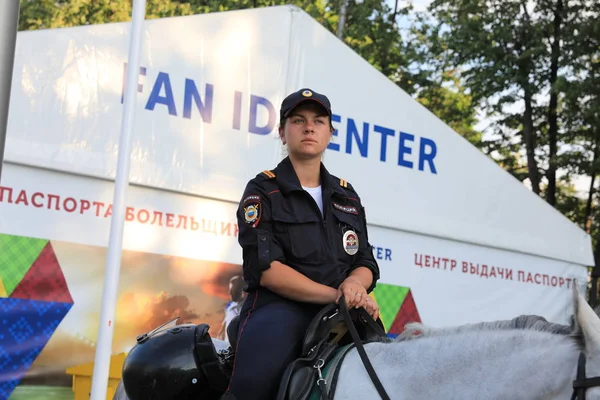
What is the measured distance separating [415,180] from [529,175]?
8.82m

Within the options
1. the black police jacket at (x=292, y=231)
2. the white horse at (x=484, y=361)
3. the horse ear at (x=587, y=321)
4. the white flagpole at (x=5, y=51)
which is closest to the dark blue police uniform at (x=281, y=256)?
the black police jacket at (x=292, y=231)

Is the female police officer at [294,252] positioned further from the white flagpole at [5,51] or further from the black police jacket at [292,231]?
the white flagpole at [5,51]

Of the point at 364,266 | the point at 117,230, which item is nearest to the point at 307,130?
the point at 364,266

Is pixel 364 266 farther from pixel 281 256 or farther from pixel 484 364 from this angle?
pixel 484 364

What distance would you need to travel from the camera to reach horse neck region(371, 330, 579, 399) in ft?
6.65

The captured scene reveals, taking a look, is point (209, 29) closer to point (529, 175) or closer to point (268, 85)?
point (268, 85)

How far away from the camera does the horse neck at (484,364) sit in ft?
6.65

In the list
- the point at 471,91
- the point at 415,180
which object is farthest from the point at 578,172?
the point at 415,180

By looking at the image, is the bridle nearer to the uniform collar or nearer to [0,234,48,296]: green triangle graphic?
the uniform collar

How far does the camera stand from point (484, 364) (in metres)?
2.21

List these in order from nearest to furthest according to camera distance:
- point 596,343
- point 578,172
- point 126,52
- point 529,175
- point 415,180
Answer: point 596,343
point 126,52
point 415,180
point 578,172
point 529,175

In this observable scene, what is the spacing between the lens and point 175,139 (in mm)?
6102

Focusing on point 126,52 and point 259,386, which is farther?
point 126,52

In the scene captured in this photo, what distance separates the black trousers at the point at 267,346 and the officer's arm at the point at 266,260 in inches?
2.7
